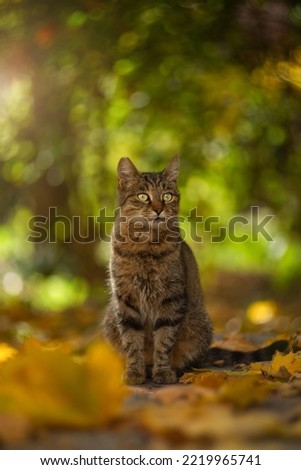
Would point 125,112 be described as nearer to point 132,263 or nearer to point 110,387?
point 132,263

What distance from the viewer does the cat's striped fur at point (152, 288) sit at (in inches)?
148

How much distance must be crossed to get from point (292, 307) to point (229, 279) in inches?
106

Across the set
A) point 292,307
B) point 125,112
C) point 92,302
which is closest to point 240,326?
point 292,307

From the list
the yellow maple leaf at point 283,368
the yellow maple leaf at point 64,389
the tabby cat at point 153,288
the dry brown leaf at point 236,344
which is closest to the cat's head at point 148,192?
the tabby cat at point 153,288

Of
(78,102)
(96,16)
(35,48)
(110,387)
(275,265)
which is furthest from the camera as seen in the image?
(275,265)

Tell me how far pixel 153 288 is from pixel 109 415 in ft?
5.48

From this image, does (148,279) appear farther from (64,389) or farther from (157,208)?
(64,389)

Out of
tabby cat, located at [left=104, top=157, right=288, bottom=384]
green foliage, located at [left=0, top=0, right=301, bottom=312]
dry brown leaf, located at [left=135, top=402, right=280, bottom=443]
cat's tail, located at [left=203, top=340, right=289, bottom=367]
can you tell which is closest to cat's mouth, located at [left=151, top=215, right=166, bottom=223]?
tabby cat, located at [left=104, top=157, right=288, bottom=384]

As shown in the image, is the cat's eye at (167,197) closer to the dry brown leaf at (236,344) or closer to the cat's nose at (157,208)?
the cat's nose at (157,208)

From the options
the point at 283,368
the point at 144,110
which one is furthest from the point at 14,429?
the point at 144,110

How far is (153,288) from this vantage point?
3.80 meters

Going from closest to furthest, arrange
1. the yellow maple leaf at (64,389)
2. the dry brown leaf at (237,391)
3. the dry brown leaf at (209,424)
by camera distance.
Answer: the dry brown leaf at (209,424), the yellow maple leaf at (64,389), the dry brown leaf at (237,391)

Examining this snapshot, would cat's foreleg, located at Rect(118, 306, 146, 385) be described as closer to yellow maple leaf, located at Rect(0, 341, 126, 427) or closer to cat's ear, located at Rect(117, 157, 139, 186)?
cat's ear, located at Rect(117, 157, 139, 186)

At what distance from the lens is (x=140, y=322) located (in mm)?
3842
